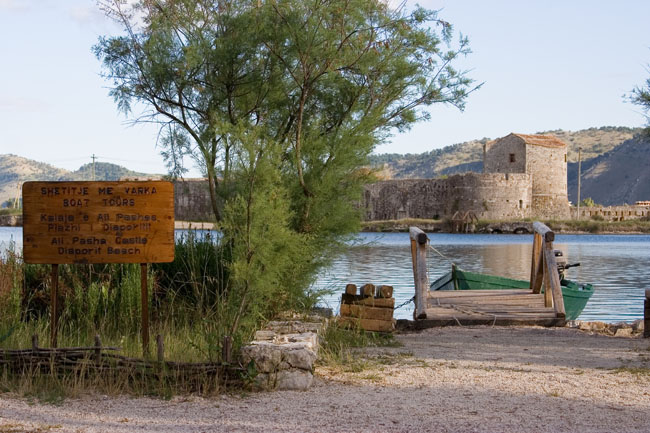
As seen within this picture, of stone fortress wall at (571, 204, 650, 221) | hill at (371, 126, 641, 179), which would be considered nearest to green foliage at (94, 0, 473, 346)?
stone fortress wall at (571, 204, 650, 221)

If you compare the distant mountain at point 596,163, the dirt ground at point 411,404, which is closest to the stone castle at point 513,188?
the distant mountain at point 596,163

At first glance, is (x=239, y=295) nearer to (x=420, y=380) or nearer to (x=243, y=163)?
(x=243, y=163)

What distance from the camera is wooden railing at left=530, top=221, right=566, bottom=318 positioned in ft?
34.2

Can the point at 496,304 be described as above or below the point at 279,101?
below

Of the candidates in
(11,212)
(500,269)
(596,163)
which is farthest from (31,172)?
(500,269)

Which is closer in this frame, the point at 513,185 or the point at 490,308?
the point at 490,308

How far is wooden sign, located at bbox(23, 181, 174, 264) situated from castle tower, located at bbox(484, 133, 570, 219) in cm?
4965

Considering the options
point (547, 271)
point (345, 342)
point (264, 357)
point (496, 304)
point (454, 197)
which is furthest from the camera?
point (454, 197)

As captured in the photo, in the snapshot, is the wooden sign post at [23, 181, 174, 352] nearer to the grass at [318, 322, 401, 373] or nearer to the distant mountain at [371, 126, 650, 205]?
the grass at [318, 322, 401, 373]

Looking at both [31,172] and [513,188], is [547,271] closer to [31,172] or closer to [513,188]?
[513,188]

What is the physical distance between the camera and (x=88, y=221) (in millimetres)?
6680

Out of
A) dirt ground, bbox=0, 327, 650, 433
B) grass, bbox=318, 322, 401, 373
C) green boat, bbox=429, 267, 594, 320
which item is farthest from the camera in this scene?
green boat, bbox=429, 267, 594, 320

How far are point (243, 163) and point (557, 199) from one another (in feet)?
166

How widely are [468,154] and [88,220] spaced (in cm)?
11387
